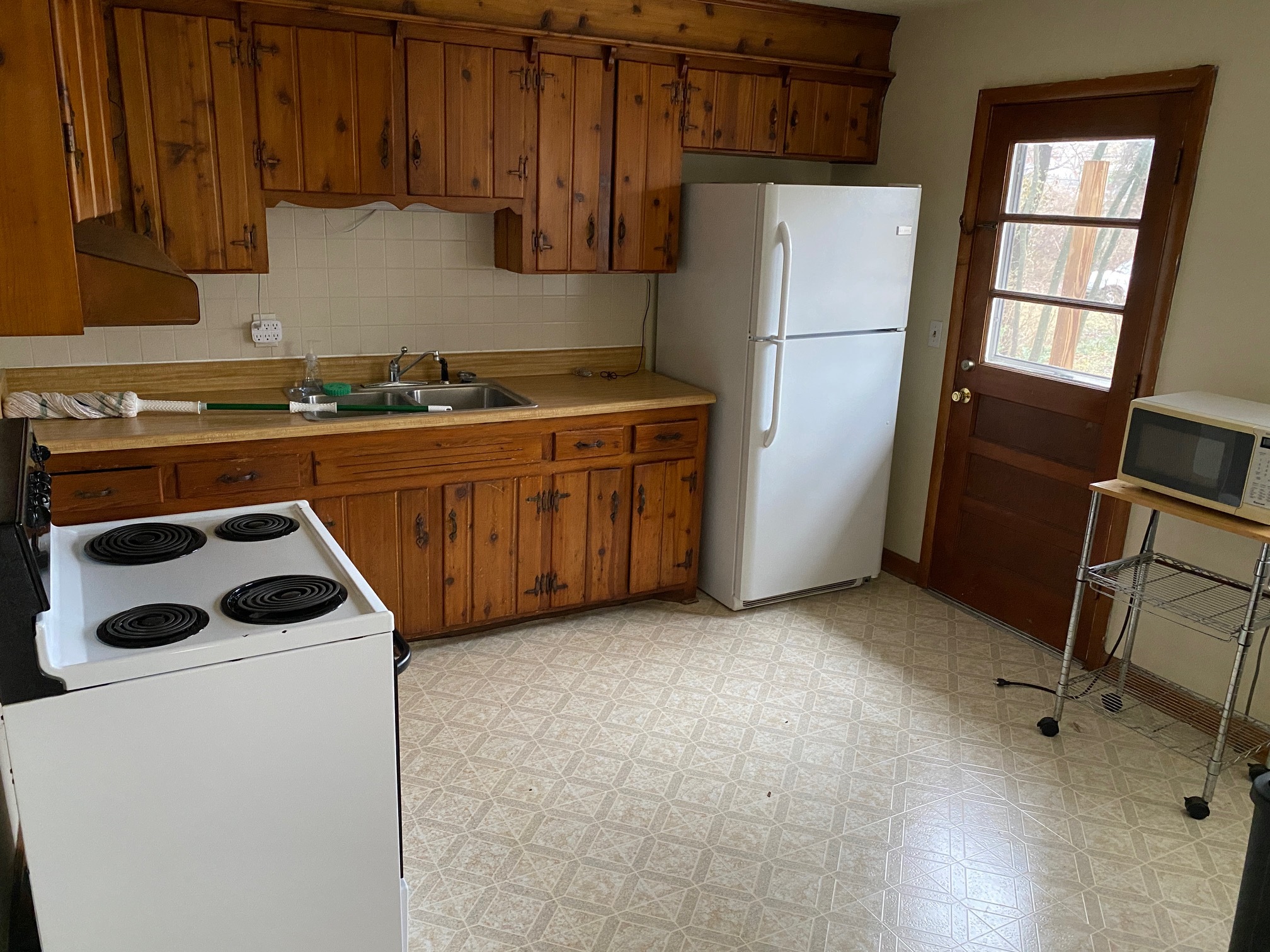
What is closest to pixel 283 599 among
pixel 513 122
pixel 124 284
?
pixel 124 284

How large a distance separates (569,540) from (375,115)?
1656 mm

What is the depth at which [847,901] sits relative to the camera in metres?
2.37

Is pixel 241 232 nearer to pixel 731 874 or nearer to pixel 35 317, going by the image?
pixel 35 317

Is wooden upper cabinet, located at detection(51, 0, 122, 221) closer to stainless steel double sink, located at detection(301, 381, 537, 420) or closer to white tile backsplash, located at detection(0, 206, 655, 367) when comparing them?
white tile backsplash, located at detection(0, 206, 655, 367)

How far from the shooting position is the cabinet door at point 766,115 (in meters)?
3.88

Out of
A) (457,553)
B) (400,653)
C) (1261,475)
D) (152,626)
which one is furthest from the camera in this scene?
(457,553)

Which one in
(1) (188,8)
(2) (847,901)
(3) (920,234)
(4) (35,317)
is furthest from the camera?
(3) (920,234)

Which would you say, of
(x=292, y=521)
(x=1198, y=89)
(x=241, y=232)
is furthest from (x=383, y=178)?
(x=1198, y=89)

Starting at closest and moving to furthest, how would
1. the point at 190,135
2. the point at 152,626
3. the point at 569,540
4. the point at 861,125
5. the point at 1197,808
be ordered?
the point at 152,626, the point at 1197,808, the point at 190,135, the point at 569,540, the point at 861,125

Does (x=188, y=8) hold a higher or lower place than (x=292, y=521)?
higher

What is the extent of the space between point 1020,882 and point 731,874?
2.43ft

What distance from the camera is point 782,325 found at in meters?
3.61

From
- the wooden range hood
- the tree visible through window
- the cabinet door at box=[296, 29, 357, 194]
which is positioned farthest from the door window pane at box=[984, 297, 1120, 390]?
the wooden range hood

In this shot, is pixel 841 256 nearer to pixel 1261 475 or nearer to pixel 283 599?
pixel 1261 475
